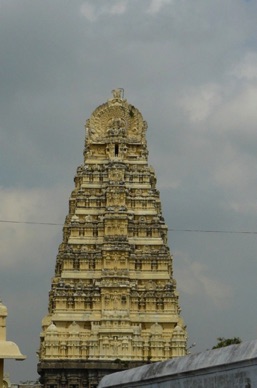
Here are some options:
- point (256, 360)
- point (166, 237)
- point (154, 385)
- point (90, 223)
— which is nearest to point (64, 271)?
point (90, 223)

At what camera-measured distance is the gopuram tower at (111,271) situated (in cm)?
6047

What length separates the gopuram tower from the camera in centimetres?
6047

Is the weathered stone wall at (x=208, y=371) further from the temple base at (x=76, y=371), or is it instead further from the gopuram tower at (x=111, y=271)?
Result: the gopuram tower at (x=111, y=271)

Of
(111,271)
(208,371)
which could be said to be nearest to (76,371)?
(111,271)

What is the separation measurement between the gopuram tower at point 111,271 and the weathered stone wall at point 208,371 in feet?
133

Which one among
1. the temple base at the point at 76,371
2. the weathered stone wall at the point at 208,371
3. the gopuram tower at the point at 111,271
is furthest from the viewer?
the gopuram tower at the point at 111,271

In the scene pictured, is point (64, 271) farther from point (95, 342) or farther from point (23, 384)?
point (23, 384)

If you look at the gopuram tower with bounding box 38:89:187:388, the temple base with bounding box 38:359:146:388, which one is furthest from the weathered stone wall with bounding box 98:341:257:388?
the gopuram tower with bounding box 38:89:187:388

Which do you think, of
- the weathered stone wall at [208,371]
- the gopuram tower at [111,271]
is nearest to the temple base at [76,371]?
the gopuram tower at [111,271]

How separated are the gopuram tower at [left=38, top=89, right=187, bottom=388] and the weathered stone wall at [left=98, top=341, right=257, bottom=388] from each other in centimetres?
4043

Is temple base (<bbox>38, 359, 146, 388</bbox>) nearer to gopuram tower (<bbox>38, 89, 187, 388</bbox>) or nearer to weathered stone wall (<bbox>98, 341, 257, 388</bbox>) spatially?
gopuram tower (<bbox>38, 89, 187, 388</bbox>)

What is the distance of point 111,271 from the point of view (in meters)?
63.8

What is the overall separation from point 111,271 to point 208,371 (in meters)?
47.5

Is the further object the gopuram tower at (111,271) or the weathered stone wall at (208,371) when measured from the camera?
the gopuram tower at (111,271)
